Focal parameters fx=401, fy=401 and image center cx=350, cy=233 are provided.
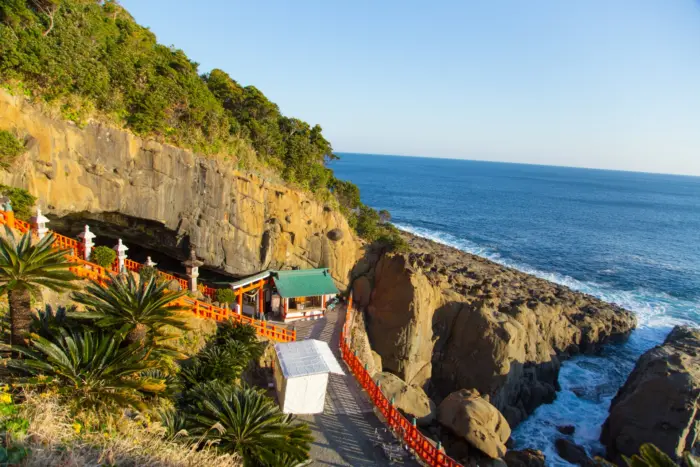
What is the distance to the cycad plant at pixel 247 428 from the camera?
32.0ft

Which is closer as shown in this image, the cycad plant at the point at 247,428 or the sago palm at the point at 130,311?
the cycad plant at the point at 247,428

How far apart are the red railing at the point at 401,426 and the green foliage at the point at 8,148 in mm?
16743

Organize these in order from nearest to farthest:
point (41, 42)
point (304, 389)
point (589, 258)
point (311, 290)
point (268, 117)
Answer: point (304, 389) → point (41, 42) → point (311, 290) → point (268, 117) → point (589, 258)

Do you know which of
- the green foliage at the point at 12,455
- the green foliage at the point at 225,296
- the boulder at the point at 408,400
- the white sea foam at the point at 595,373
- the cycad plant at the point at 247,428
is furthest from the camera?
the white sea foam at the point at 595,373

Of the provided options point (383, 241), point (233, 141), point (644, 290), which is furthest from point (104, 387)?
point (644, 290)

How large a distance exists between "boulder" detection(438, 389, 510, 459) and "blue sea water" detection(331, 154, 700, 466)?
257 inches

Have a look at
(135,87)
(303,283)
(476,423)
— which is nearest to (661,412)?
(476,423)

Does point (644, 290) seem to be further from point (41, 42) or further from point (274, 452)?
point (41, 42)

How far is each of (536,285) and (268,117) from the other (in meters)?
36.5

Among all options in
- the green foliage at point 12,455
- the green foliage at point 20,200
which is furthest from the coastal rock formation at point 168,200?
the green foliage at point 12,455

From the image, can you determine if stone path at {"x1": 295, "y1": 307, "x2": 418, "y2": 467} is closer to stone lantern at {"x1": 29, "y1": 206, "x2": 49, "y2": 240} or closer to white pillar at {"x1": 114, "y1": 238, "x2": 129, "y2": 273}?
white pillar at {"x1": 114, "y1": 238, "x2": 129, "y2": 273}

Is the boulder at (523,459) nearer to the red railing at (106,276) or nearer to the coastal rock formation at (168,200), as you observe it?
the red railing at (106,276)

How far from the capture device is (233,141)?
25.0m

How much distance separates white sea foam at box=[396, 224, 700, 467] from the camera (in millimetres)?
24594
